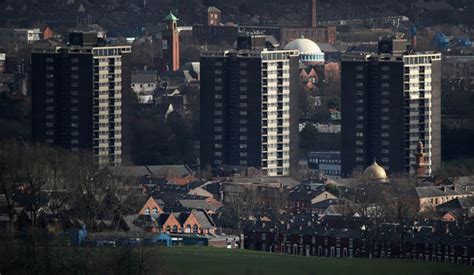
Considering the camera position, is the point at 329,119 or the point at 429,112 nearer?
the point at 429,112

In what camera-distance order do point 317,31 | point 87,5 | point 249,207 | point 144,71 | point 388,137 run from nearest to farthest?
point 249,207, point 388,137, point 144,71, point 317,31, point 87,5

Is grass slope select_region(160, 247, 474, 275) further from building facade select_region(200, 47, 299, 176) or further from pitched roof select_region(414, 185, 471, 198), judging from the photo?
building facade select_region(200, 47, 299, 176)

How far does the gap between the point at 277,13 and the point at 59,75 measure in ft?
198

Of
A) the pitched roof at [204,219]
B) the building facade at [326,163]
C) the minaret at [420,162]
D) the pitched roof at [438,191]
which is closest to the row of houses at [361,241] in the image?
the pitched roof at [204,219]

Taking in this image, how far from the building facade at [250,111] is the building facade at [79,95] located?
274cm

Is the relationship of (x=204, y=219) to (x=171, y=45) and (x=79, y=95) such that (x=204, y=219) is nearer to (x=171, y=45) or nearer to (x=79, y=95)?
(x=79, y=95)

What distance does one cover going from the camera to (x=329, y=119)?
104 m

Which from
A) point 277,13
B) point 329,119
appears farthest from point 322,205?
point 277,13

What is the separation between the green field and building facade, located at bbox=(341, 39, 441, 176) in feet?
65.7

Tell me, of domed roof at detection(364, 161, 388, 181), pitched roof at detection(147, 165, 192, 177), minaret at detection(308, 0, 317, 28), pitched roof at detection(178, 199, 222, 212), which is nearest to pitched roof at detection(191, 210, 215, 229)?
pitched roof at detection(178, 199, 222, 212)

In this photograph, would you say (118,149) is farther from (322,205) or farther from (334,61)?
(334,61)

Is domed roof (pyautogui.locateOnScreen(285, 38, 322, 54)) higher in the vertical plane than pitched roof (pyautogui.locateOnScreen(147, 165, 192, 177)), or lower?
higher

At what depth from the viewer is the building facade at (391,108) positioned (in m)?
92.1

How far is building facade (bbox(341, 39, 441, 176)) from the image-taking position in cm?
9206
